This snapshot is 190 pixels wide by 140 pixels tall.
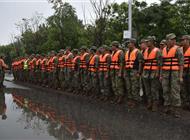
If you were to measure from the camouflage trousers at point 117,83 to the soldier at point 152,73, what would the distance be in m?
1.54

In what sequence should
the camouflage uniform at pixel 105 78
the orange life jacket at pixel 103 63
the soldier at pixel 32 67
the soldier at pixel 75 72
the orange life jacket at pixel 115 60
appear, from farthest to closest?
the soldier at pixel 32 67, the soldier at pixel 75 72, the orange life jacket at pixel 103 63, the camouflage uniform at pixel 105 78, the orange life jacket at pixel 115 60

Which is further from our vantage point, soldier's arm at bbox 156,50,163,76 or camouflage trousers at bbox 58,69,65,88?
camouflage trousers at bbox 58,69,65,88

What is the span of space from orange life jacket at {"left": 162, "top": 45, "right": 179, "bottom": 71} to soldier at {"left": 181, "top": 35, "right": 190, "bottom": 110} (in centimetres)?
52

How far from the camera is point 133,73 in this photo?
13.1m

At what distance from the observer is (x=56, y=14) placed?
36.7 metres

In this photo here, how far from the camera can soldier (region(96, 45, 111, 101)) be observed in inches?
583

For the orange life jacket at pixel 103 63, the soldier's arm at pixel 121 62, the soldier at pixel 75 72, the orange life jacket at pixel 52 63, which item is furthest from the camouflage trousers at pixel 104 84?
the orange life jacket at pixel 52 63

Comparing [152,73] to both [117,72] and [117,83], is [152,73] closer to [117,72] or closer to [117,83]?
[117,83]

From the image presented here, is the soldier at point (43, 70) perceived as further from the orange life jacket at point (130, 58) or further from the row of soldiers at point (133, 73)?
the orange life jacket at point (130, 58)

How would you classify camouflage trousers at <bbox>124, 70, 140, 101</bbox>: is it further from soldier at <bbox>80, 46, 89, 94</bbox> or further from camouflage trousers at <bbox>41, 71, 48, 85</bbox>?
camouflage trousers at <bbox>41, 71, 48, 85</bbox>

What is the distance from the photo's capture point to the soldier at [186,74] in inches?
456

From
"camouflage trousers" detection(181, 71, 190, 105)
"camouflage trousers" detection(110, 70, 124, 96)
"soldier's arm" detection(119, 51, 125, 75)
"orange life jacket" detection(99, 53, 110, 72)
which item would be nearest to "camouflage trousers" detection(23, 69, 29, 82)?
"orange life jacket" detection(99, 53, 110, 72)

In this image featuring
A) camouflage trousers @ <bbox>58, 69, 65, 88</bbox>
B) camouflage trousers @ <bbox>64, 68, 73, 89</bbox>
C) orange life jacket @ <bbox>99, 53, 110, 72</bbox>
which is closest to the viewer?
orange life jacket @ <bbox>99, 53, 110, 72</bbox>

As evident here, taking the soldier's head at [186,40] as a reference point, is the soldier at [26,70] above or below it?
below
